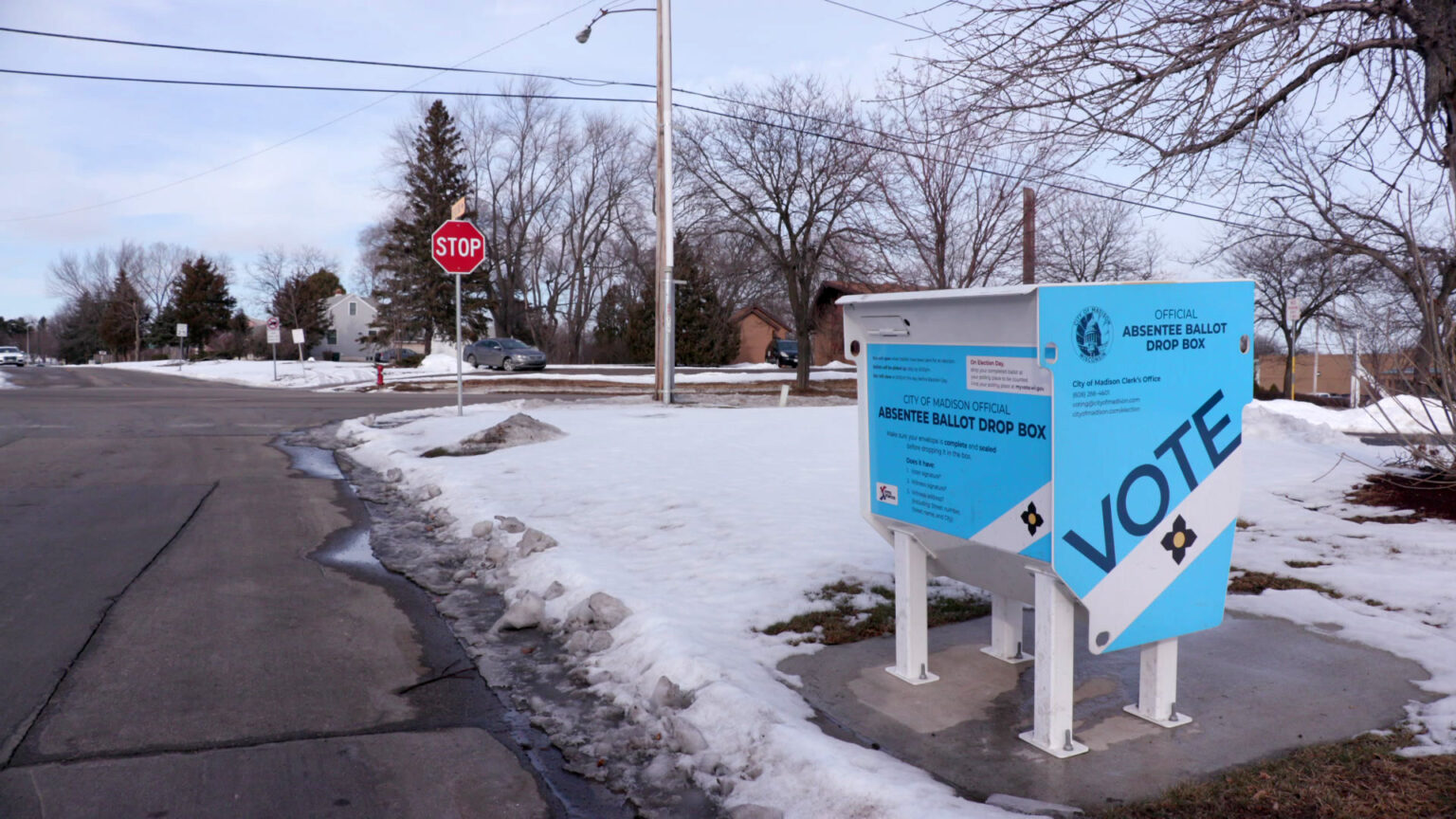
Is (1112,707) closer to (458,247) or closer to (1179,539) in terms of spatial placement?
(1179,539)

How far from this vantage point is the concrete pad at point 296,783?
339cm

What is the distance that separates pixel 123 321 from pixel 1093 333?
323ft

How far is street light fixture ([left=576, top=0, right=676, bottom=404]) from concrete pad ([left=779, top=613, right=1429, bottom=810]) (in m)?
14.8

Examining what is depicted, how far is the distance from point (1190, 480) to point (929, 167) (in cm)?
1739

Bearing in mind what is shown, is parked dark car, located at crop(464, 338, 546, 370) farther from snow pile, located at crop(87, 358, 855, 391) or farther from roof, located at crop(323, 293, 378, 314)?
roof, located at crop(323, 293, 378, 314)

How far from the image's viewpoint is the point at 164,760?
3.76 metres

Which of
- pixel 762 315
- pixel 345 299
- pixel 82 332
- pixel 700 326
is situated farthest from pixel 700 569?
pixel 82 332

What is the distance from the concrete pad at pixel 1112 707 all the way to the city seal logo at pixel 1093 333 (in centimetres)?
145

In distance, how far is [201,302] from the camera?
74.4m

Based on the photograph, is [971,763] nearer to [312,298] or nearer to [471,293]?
[471,293]

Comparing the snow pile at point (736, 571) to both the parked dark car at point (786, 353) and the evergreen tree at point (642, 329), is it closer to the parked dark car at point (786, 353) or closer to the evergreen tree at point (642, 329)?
the parked dark car at point (786, 353)

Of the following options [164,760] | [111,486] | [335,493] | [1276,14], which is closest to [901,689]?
[164,760]

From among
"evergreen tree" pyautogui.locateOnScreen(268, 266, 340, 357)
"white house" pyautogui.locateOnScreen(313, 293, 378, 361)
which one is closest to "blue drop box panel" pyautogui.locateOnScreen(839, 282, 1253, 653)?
"evergreen tree" pyautogui.locateOnScreen(268, 266, 340, 357)

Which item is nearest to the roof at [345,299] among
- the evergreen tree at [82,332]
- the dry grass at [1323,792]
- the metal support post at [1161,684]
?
the evergreen tree at [82,332]
